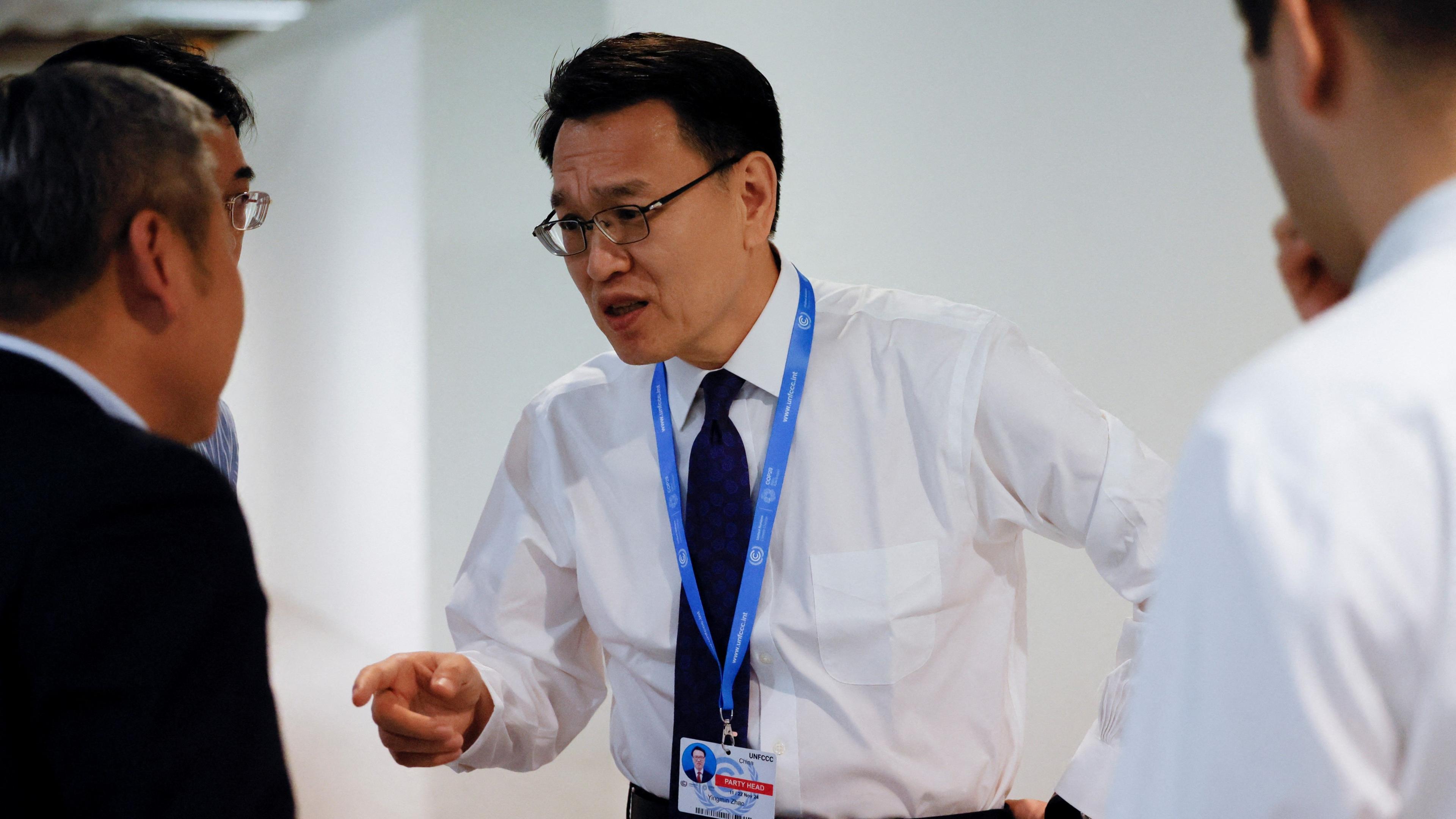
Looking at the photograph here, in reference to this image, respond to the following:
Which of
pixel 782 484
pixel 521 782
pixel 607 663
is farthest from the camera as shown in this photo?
pixel 521 782

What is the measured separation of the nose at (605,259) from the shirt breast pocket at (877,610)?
58cm

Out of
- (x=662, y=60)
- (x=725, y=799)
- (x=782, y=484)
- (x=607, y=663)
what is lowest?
(x=725, y=799)

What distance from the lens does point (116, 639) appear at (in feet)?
2.73

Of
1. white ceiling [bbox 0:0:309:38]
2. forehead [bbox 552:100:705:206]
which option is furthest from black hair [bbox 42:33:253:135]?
white ceiling [bbox 0:0:309:38]

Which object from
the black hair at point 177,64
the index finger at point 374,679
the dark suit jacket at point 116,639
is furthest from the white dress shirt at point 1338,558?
the black hair at point 177,64

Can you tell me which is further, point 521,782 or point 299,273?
point 299,273

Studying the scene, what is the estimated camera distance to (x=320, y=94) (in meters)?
5.76

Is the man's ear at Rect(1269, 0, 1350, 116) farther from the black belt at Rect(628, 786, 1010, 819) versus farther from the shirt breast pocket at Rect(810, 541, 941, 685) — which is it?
the black belt at Rect(628, 786, 1010, 819)

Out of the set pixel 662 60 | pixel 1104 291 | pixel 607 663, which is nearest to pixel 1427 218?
pixel 662 60

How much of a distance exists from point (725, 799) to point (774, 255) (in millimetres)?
950

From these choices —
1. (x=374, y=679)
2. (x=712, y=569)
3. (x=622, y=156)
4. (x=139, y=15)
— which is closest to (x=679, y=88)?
(x=622, y=156)

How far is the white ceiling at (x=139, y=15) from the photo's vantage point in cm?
569

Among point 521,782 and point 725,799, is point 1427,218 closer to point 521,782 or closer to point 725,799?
point 725,799

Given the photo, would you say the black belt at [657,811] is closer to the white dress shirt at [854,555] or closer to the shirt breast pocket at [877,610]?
the white dress shirt at [854,555]
